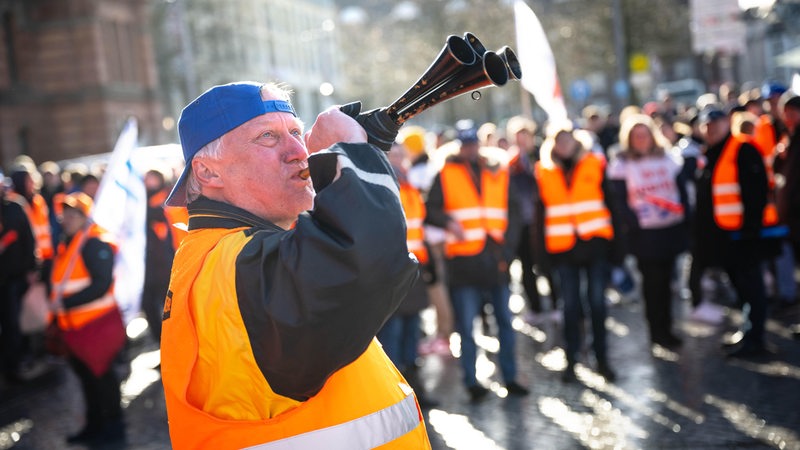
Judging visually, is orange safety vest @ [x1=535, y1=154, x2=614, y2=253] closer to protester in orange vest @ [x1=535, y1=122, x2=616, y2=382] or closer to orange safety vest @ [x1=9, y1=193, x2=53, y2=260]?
protester in orange vest @ [x1=535, y1=122, x2=616, y2=382]

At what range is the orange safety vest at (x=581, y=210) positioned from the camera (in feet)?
24.9

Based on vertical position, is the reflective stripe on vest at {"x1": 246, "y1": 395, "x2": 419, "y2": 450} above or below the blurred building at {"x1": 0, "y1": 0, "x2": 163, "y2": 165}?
below

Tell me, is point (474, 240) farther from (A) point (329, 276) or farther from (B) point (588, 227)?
A: (A) point (329, 276)

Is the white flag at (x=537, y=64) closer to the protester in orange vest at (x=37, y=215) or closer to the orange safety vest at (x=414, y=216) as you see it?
the orange safety vest at (x=414, y=216)

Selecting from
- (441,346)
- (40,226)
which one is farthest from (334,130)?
(40,226)

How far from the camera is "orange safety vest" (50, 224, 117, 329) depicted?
23.6 feet

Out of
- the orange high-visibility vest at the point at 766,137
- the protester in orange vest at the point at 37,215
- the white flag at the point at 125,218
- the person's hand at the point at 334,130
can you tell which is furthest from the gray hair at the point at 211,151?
the protester in orange vest at the point at 37,215

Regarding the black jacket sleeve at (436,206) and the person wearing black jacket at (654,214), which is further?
the person wearing black jacket at (654,214)

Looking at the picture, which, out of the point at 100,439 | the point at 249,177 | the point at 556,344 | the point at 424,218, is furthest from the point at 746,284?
the point at 249,177

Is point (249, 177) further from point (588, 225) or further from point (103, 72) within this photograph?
point (103, 72)

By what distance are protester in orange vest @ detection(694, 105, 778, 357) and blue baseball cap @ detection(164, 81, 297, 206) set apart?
20.3 feet

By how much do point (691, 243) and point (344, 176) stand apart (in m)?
8.32

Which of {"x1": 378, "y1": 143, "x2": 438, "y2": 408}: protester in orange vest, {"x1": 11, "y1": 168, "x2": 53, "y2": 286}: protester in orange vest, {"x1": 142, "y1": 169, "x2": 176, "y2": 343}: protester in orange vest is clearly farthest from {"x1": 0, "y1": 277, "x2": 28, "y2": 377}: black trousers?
{"x1": 378, "y1": 143, "x2": 438, "y2": 408}: protester in orange vest

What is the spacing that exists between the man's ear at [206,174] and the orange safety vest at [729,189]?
20.8ft
